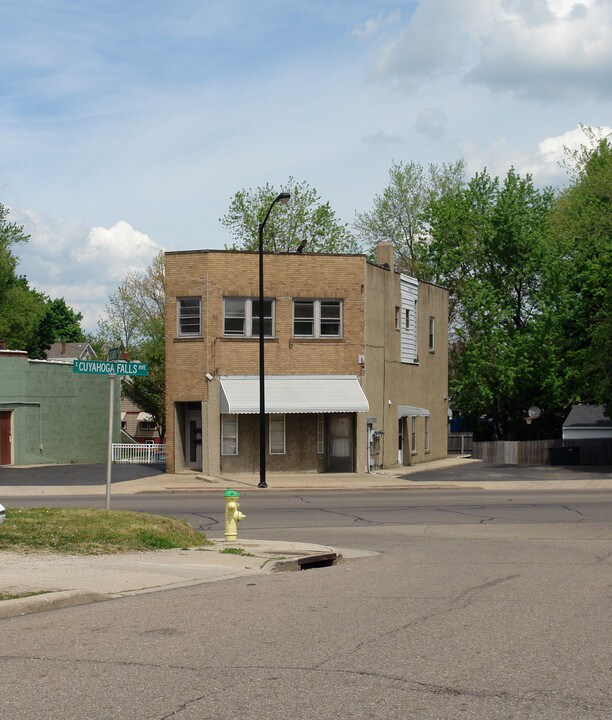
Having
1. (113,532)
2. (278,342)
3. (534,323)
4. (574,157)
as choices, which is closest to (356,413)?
(278,342)

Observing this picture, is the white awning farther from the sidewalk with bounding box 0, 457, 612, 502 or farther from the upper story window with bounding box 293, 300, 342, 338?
the sidewalk with bounding box 0, 457, 612, 502

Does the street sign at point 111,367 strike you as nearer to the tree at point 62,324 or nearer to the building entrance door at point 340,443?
the building entrance door at point 340,443

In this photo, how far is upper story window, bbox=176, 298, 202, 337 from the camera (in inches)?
1464

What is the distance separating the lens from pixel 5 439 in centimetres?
A: 4166

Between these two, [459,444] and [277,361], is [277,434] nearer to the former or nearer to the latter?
[277,361]

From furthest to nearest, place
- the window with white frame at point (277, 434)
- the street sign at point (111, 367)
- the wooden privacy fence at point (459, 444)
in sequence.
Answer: the wooden privacy fence at point (459, 444)
the window with white frame at point (277, 434)
the street sign at point (111, 367)

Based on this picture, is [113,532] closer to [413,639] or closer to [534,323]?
[413,639]

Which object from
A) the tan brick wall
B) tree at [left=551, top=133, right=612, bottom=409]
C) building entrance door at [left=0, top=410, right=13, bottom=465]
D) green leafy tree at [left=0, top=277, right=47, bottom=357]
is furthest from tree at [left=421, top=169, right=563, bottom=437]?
green leafy tree at [left=0, top=277, right=47, bottom=357]

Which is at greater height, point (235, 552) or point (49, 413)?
point (49, 413)

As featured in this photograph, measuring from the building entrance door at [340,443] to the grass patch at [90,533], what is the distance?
21.0 meters

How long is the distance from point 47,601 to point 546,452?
4276cm

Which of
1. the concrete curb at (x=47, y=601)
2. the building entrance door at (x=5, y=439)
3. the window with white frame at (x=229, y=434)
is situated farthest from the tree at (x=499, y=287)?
the concrete curb at (x=47, y=601)

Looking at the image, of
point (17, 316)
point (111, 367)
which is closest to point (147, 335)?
point (17, 316)

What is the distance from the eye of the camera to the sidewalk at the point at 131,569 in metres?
11.0
